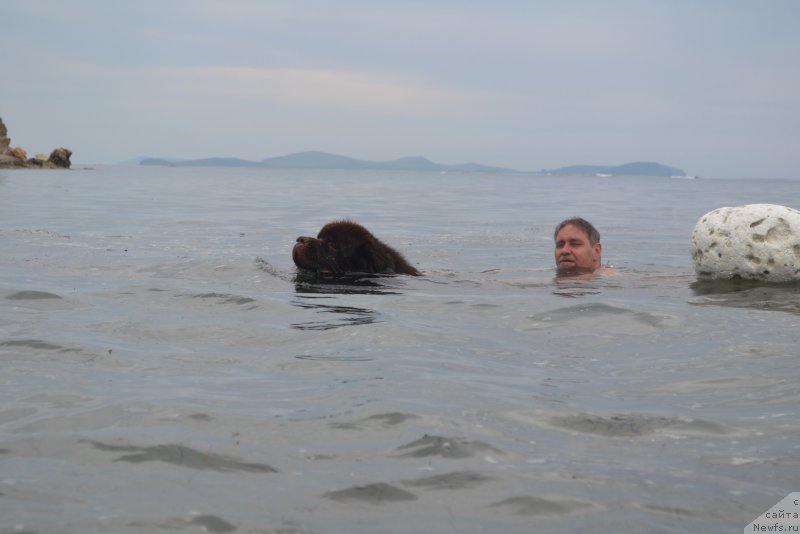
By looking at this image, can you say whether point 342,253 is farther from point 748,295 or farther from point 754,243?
point 754,243

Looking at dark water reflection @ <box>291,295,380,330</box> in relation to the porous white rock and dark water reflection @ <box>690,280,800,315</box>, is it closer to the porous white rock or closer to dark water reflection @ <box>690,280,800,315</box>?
dark water reflection @ <box>690,280,800,315</box>

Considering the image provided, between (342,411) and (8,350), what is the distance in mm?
2430

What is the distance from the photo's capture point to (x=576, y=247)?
10.3 meters

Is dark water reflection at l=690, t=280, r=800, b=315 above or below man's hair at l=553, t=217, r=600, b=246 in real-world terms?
below

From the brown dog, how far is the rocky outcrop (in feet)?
238

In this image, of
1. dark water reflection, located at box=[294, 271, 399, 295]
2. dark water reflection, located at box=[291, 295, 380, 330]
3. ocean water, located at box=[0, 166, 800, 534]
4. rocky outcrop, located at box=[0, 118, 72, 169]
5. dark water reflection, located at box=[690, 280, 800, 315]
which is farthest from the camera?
rocky outcrop, located at box=[0, 118, 72, 169]

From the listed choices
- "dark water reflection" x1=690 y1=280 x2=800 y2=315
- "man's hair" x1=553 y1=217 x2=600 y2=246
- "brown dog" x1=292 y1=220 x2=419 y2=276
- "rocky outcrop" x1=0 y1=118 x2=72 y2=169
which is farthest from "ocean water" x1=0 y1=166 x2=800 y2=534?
"rocky outcrop" x1=0 y1=118 x2=72 y2=169

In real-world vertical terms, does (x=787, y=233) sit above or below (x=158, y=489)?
above

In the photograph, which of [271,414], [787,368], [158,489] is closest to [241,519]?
[158,489]

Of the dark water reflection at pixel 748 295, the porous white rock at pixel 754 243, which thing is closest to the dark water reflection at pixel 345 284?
the dark water reflection at pixel 748 295

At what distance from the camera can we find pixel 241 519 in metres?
3.06

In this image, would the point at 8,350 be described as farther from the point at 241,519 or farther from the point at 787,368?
the point at 787,368

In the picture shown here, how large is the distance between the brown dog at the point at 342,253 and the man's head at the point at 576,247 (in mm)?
2122

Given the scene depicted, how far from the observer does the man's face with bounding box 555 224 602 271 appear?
10344 millimetres
